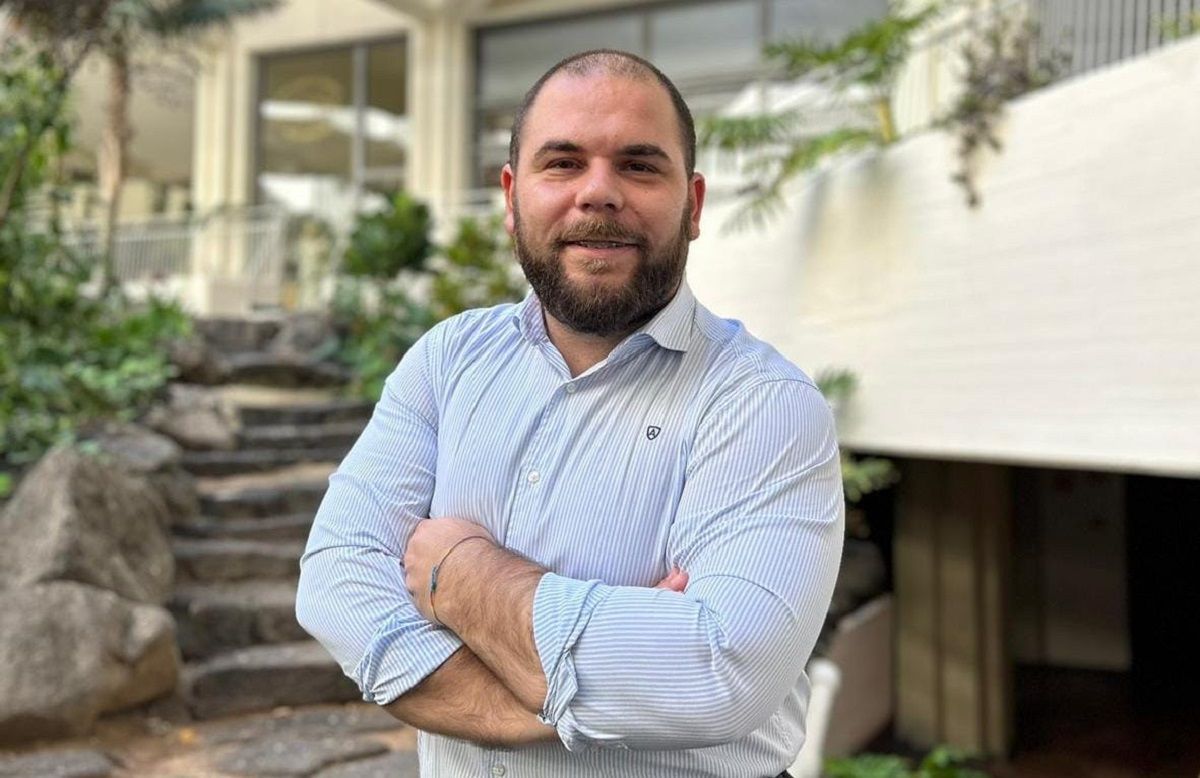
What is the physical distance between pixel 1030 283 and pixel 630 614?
13.4ft

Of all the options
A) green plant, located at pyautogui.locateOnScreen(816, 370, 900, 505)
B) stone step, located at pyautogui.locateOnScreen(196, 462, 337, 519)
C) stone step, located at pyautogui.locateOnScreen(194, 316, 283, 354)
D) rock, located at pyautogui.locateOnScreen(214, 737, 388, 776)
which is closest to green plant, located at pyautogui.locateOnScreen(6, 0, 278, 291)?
stone step, located at pyautogui.locateOnScreen(194, 316, 283, 354)

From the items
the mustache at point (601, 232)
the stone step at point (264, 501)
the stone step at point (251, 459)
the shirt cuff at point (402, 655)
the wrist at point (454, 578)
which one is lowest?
the stone step at point (264, 501)

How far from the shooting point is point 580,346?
175 cm

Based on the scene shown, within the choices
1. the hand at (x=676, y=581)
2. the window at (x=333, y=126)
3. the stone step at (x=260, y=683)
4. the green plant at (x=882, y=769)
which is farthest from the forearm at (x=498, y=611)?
the window at (x=333, y=126)

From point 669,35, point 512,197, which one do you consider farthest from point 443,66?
point 512,197

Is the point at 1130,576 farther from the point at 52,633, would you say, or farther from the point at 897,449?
the point at 52,633

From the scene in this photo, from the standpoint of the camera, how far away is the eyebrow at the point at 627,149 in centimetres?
160

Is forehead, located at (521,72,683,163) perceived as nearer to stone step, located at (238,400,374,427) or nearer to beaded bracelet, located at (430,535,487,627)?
beaded bracelet, located at (430,535,487,627)

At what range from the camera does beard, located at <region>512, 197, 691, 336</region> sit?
162 centimetres

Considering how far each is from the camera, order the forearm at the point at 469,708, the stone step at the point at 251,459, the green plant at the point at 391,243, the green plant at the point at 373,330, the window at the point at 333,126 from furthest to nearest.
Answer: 1. the window at the point at 333,126
2. the green plant at the point at 391,243
3. the green plant at the point at 373,330
4. the stone step at the point at 251,459
5. the forearm at the point at 469,708

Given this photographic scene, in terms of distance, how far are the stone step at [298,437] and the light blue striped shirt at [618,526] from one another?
20.5 ft

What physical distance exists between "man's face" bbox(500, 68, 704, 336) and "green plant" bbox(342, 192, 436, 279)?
9.67 meters

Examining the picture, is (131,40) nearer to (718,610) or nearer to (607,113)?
(607,113)

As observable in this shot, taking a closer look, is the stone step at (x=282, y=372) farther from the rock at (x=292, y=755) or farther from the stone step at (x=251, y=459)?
the rock at (x=292, y=755)
